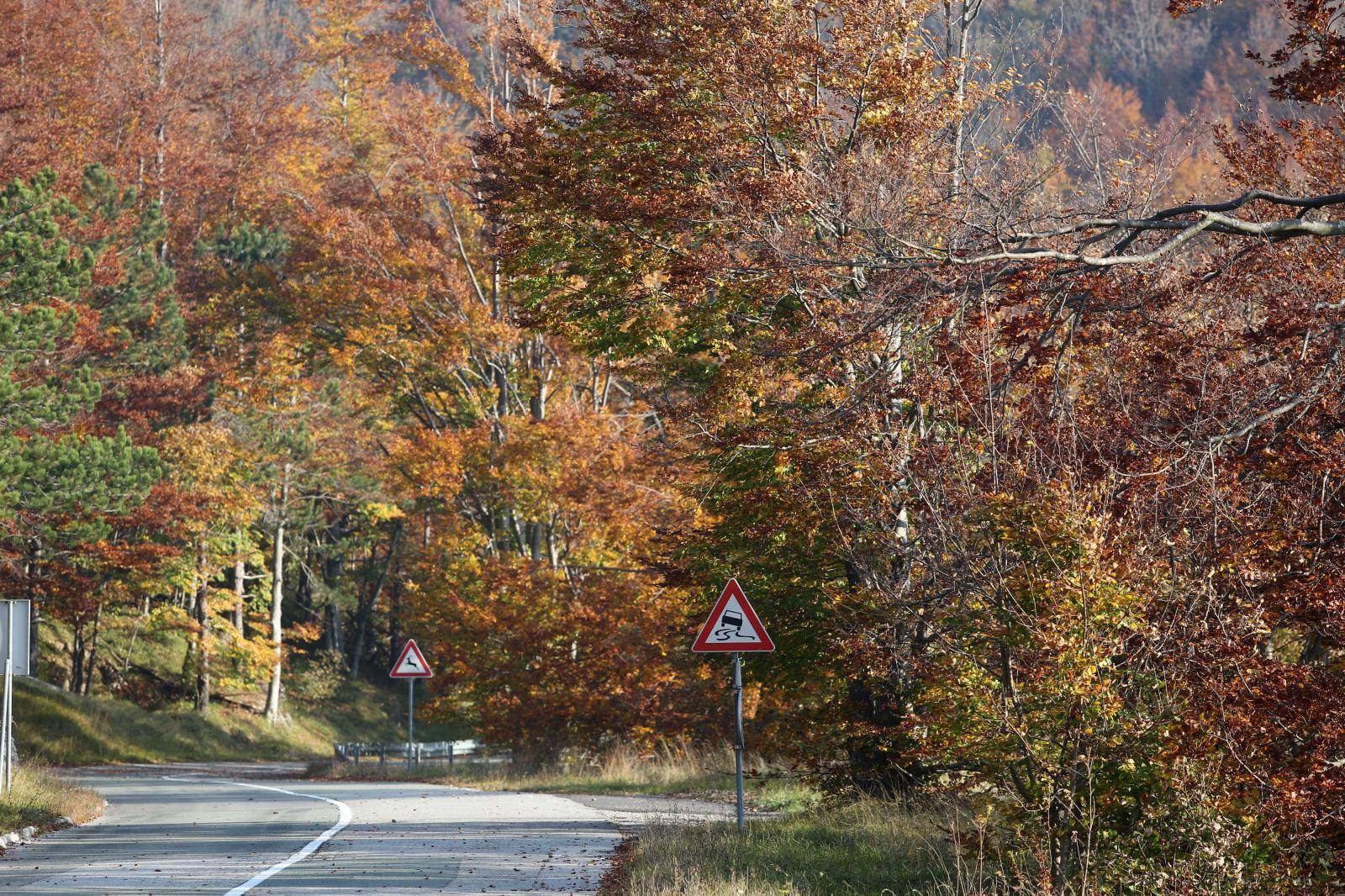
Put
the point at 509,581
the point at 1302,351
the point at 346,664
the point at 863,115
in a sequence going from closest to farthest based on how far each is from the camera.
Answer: the point at 1302,351 < the point at 863,115 < the point at 509,581 < the point at 346,664

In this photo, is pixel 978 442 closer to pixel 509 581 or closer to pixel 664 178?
pixel 664 178

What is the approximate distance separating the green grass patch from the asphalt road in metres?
0.79

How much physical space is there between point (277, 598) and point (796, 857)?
36.8 metres

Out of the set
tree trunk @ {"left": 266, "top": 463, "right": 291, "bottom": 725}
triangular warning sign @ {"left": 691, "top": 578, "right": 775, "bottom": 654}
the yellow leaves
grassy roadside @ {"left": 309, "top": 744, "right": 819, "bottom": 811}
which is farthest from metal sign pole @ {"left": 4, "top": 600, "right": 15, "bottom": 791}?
the yellow leaves

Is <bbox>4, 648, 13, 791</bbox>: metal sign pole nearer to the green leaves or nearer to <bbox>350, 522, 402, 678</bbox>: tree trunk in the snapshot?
the green leaves

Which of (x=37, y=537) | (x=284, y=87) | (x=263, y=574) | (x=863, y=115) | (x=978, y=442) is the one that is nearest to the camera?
(x=978, y=442)

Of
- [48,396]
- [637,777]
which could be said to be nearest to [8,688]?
[637,777]

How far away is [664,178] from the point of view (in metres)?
15.8

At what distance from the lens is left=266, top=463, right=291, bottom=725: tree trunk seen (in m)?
44.8

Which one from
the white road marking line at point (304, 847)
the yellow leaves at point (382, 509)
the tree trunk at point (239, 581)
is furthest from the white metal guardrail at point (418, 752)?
the white road marking line at point (304, 847)

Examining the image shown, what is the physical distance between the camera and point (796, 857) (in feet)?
38.8

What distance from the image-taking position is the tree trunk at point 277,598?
44.8 m

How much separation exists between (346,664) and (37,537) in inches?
1083

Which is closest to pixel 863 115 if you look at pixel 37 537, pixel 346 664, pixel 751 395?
pixel 751 395
